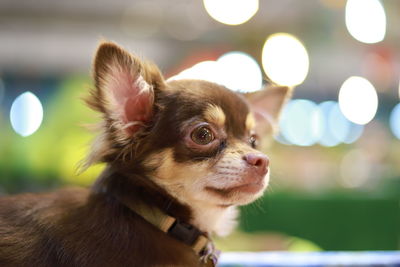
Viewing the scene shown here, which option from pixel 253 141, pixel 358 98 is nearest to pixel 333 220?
pixel 253 141

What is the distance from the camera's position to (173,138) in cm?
167

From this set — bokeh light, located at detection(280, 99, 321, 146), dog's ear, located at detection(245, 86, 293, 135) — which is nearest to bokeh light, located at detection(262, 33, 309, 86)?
dog's ear, located at detection(245, 86, 293, 135)

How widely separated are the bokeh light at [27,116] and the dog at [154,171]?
4395 mm

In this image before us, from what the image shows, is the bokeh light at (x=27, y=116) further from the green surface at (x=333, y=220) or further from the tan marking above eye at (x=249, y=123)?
the tan marking above eye at (x=249, y=123)

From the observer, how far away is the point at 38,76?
10922mm

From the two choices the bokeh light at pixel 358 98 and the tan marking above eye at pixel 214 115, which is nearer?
the tan marking above eye at pixel 214 115

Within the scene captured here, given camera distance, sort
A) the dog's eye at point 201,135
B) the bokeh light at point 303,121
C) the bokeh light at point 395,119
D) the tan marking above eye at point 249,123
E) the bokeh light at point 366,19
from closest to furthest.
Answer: the dog's eye at point 201,135 < the tan marking above eye at point 249,123 < the bokeh light at point 366,19 < the bokeh light at point 303,121 < the bokeh light at point 395,119

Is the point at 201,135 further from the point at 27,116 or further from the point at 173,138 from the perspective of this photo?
the point at 27,116

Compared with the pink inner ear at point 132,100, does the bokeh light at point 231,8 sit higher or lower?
higher

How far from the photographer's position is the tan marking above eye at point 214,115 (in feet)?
5.55

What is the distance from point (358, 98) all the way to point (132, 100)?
657 cm

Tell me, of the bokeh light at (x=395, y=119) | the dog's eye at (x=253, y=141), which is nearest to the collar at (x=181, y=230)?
the dog's eye at (x=253, y=141)

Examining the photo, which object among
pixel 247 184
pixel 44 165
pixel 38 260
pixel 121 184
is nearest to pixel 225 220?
pixel 247 184

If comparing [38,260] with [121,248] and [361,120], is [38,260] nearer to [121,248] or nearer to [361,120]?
[121,248]
